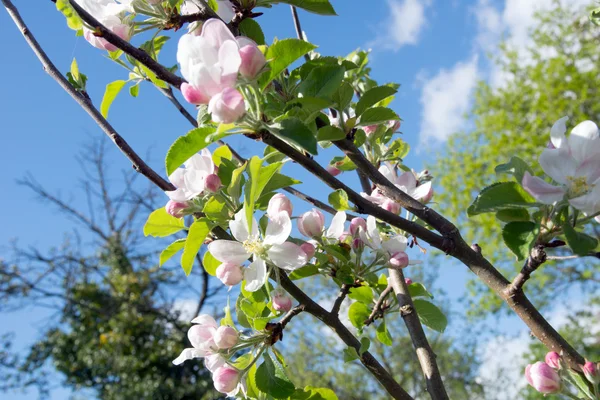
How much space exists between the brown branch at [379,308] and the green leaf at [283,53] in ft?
1.98

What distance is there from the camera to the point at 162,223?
0.95 m

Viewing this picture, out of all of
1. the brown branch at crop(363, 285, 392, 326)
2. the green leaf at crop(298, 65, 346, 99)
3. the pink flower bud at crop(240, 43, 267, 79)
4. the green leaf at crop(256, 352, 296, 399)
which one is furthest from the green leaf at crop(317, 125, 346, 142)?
the brown branch at crop(363, 285, 392, 326)

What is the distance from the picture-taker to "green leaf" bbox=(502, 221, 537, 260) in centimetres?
65

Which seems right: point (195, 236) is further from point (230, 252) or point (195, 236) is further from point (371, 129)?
point (371, 129)

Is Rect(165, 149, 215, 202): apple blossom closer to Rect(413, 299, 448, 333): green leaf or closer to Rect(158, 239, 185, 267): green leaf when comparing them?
Rect(158, 239, 185, 267): green leaf

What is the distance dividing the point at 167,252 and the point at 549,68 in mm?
9399

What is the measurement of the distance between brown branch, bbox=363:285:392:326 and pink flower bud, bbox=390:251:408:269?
22 centimetres

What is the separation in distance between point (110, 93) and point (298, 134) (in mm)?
540

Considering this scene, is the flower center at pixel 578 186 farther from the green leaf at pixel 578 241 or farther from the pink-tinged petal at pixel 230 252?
the pink-tinged petal at pixel 230 252

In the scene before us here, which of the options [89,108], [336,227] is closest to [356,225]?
[336,227]

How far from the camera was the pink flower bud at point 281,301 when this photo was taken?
871 millimetres

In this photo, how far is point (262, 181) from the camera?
763 mm

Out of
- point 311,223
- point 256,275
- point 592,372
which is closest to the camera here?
point 592,372

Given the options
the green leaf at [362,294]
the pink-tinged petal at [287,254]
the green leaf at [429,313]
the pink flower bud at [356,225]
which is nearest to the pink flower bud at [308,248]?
the pink-tinged petal at [287,254]
